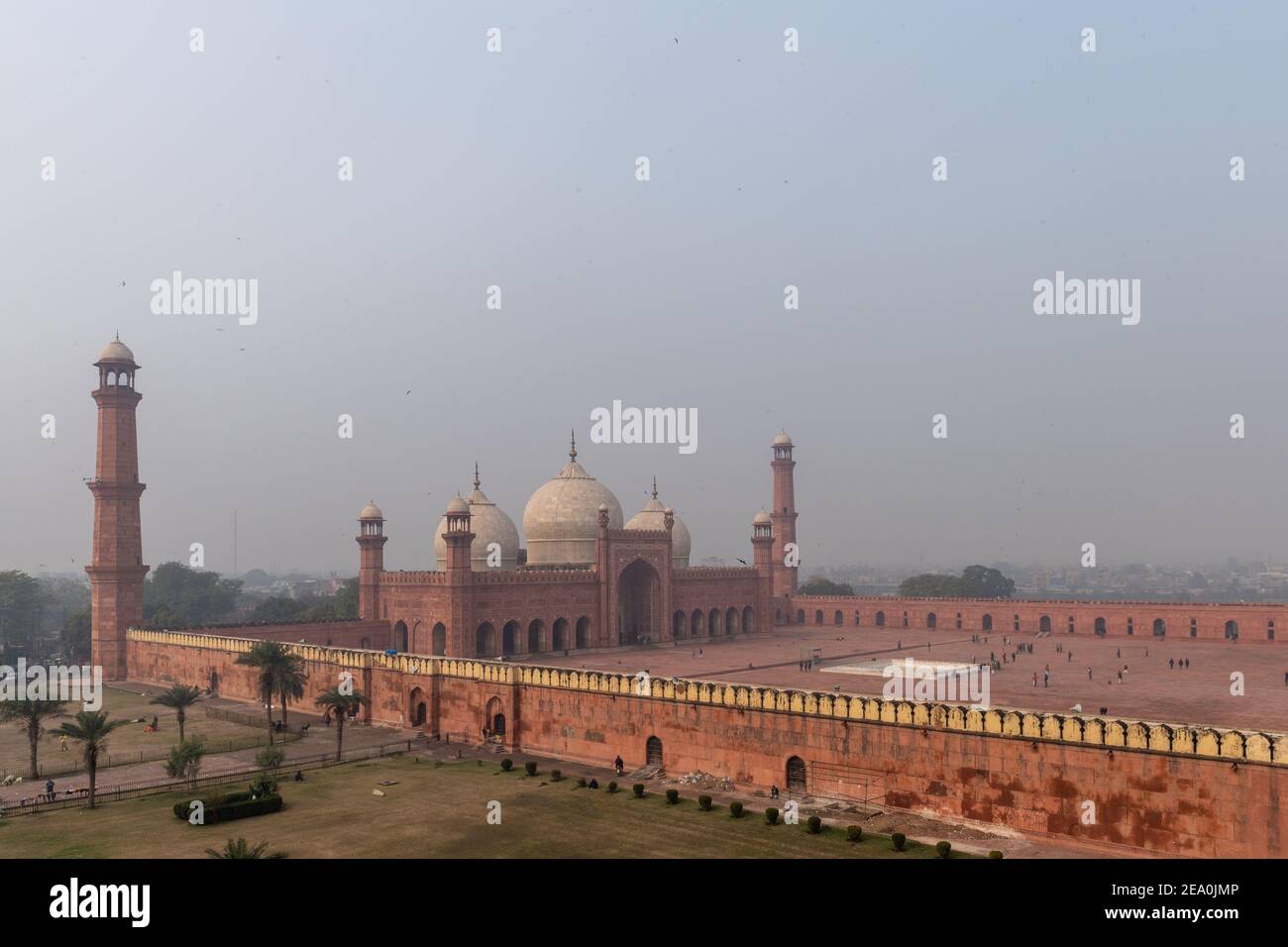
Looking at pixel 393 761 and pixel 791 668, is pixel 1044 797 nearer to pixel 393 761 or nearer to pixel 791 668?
pixel 393 761

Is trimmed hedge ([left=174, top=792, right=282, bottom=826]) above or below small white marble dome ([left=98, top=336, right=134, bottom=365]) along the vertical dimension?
below

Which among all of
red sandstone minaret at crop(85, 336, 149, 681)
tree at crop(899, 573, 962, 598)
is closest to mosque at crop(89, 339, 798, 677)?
red sandstone minaret at crop(85, 336, 149, 681)

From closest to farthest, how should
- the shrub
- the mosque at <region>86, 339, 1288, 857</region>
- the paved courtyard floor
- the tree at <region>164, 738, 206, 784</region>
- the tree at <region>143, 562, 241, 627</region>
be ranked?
the mosque at <region>86, 339, 1288, 857</region> → the shrub → the tree at <region>164, 738, 206, 784</region> → the paved courtyard floor → the tree at <region>143, 562, 241, 627</region>

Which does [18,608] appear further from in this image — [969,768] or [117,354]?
[969,768]

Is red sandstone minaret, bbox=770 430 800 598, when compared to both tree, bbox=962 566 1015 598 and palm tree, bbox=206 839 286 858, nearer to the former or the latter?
tree, bbox=962 566 1015 598

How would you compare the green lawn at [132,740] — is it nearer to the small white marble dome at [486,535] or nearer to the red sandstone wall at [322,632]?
the red sandstone wall at [322,632]

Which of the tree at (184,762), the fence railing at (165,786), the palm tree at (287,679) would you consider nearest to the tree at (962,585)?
the palm tree at (287,679)
